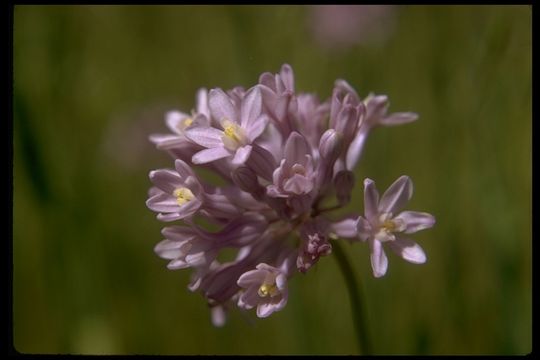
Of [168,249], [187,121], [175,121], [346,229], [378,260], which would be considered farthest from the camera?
[175,121]

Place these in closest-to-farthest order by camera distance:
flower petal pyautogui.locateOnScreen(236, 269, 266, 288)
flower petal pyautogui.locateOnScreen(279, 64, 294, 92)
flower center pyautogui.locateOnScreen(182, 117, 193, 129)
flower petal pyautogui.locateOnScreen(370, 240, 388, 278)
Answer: flower petal pyautogui.locateOnScreen(370, 240, 388, 278), flower petal pyautogui.locateOnScreen(236, 269, 266, 288), flower petal pyautogui.locateOnScreen(279, 64, 294, 92), flower center pyautogui.locateOnScreen(182, 117, 193, 129)

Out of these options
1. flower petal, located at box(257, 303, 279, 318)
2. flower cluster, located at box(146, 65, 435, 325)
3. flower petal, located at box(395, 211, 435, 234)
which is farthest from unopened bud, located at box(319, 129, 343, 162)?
flower petal, located at box(257, 303, 279, 318)

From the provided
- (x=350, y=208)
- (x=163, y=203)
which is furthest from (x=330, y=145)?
(x=350, y=208)

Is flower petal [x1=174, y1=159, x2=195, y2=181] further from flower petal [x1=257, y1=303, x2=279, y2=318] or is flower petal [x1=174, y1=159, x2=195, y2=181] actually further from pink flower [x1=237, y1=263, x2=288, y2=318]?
flower petal [x1=257, y1=303, x2=279, y2=318]

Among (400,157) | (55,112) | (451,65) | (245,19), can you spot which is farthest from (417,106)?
(55,112)

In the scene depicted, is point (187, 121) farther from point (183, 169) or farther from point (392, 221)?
point (392, 221)

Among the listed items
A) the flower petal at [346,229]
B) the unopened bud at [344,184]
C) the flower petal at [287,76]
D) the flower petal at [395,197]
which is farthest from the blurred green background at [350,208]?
the flower petal at [287,76]

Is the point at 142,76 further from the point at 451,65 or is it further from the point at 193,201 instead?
the point at 193,201
